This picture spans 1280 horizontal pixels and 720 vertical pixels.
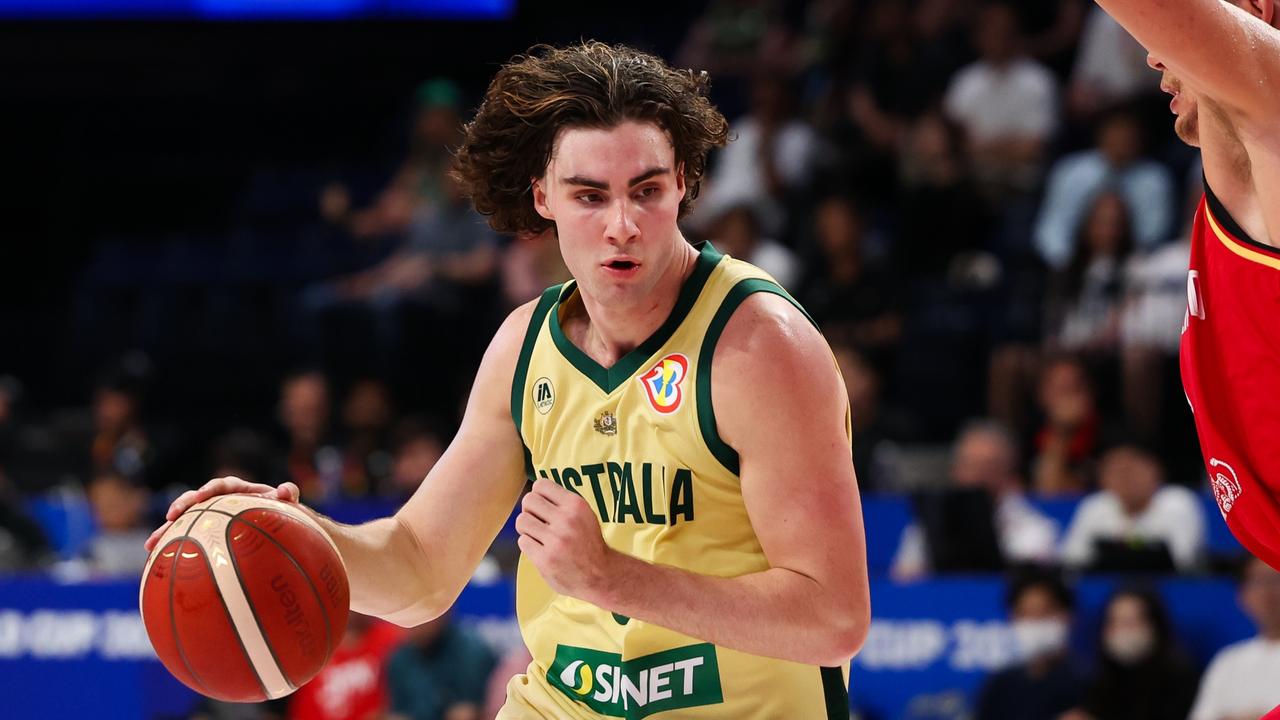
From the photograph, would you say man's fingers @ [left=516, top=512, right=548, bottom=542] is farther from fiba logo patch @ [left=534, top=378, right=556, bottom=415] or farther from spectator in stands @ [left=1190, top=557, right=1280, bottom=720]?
spectator in stands @ [left=1190, top=557, right=1280, bottom=720]

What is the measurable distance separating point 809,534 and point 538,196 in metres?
1.06

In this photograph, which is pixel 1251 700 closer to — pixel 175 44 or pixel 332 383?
pixel 332 383

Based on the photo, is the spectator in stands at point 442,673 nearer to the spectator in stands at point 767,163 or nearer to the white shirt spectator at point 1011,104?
the spectator in stands at point 767,163

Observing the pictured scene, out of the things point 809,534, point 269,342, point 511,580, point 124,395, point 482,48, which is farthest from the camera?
point 482,48

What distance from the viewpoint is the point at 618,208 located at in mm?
3408

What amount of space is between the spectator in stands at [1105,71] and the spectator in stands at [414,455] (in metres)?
4.88

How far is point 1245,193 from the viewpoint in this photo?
2816mm

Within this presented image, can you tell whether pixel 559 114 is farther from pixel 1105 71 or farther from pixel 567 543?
pixel 1105 71

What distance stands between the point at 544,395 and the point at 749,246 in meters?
6.86

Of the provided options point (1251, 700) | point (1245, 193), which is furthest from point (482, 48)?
point (1245, 193)

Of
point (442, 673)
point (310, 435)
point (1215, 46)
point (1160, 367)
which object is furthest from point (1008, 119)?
point (1215, 46)

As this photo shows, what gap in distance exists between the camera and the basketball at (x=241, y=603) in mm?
3389

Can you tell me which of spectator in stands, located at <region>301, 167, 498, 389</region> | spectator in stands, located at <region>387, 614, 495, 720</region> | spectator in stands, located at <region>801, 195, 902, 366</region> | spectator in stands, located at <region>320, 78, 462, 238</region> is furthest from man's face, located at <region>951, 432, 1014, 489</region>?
spectator in stands, located at <region>320, 78, 462, 238</region>

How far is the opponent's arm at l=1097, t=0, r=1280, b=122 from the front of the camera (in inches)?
99.8
